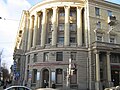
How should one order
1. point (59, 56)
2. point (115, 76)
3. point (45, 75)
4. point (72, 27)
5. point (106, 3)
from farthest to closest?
point (106, 3), point (72, 27), point (115, 76), point (45, 75), point (59, 56)

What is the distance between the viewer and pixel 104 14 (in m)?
44.6

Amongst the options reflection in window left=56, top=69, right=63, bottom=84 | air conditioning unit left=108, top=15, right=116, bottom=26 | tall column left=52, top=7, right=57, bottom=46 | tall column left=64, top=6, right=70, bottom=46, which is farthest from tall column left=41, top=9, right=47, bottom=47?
air conditioning unit left=108, top=15, right=116, bottom=26

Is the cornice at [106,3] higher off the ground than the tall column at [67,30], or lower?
higher

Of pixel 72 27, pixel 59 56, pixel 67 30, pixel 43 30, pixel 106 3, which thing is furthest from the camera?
pixel 106 3

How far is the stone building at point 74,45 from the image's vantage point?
39.2 metres

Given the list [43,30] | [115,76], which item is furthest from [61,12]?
[115,76]

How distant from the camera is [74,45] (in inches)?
1628

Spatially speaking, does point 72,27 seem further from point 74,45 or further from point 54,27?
point 74,45

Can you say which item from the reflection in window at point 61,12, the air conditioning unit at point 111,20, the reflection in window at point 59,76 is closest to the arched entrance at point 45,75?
the reflection in window at point 59,76

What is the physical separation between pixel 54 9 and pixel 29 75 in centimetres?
1517

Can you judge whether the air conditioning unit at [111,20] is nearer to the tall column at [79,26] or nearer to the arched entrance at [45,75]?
the tall column at [79,26]

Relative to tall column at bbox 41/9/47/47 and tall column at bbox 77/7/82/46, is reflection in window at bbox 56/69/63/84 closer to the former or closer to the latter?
tall column at bbox 41/9/47/47

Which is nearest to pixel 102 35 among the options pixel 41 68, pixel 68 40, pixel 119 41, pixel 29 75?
pixel 119 41

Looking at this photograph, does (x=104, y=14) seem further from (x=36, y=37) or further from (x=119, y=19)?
(x=36, y=37)
